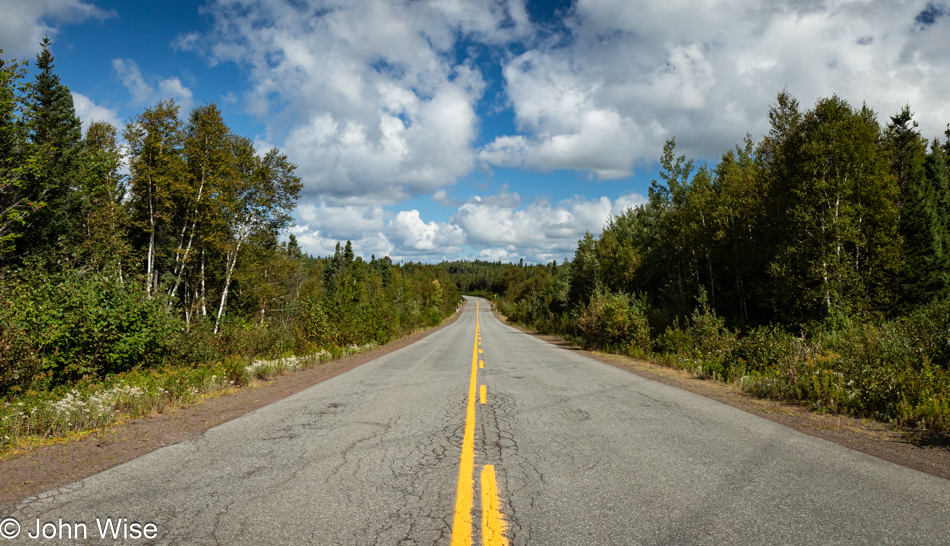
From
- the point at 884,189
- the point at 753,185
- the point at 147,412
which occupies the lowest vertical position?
the point at 147,412

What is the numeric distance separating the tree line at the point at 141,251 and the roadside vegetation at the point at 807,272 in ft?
44.2

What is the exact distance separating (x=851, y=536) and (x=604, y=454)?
2.08 meters

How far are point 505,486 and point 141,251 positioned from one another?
27099 millimetres

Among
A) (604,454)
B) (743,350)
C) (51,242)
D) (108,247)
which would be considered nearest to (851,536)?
(604,454)

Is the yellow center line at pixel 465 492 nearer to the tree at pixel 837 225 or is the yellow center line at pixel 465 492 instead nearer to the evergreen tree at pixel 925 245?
the tree at pixel 837 225

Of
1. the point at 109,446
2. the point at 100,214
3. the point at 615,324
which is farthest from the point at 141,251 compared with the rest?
the point at 615,324

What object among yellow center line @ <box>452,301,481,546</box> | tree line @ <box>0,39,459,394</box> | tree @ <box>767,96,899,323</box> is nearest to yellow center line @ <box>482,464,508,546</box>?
yellow center line @ <box>452,301,481,546</box>

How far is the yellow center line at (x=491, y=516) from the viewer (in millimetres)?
2766

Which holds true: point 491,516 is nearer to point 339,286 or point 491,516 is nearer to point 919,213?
point 339,286

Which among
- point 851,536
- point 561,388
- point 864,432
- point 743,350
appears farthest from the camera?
point 743,350

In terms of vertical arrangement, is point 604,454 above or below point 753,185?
below

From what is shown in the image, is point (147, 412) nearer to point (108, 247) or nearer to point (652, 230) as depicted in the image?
point (108, 247)

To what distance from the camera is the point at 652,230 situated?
116 feet

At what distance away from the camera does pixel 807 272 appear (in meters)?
19.5
